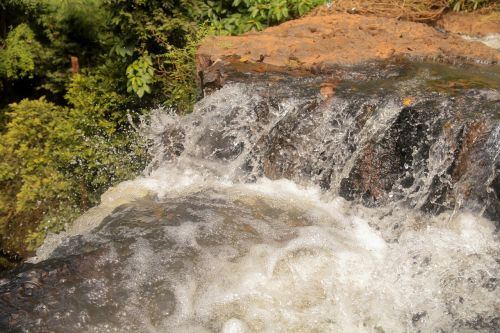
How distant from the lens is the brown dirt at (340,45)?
4816mm

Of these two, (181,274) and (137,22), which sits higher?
(137,22)

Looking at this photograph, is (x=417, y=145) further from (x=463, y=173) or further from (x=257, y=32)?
(x=257, y=32)

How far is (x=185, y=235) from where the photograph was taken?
11.5ft

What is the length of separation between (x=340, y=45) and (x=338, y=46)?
25 millimetres

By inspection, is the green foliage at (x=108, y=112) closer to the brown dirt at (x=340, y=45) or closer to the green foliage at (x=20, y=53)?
the brown dirt at (x=340, y=45)

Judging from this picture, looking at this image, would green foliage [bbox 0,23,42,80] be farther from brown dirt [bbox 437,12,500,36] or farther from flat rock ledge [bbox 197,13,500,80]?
brown dirt [bbox 437,12,500,36]

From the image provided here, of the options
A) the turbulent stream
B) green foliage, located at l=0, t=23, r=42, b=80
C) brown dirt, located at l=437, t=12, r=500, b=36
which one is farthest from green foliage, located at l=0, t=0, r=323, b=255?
green foliage, located at l=0, t=23, r=42, b=80

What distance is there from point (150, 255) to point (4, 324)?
91 cm

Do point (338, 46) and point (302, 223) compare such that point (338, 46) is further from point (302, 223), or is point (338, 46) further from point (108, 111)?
point (108, 111)

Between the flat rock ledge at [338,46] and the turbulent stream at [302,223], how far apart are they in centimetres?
22

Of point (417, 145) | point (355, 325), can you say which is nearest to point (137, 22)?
point (417, 145)

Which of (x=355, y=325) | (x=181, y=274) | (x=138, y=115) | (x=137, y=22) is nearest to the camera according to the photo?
(x=355, y=325)

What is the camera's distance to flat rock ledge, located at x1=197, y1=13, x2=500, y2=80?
4.80m

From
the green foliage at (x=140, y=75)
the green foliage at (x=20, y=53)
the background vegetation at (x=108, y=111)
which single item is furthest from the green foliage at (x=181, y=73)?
the green foliage at (x=20, y=53)
